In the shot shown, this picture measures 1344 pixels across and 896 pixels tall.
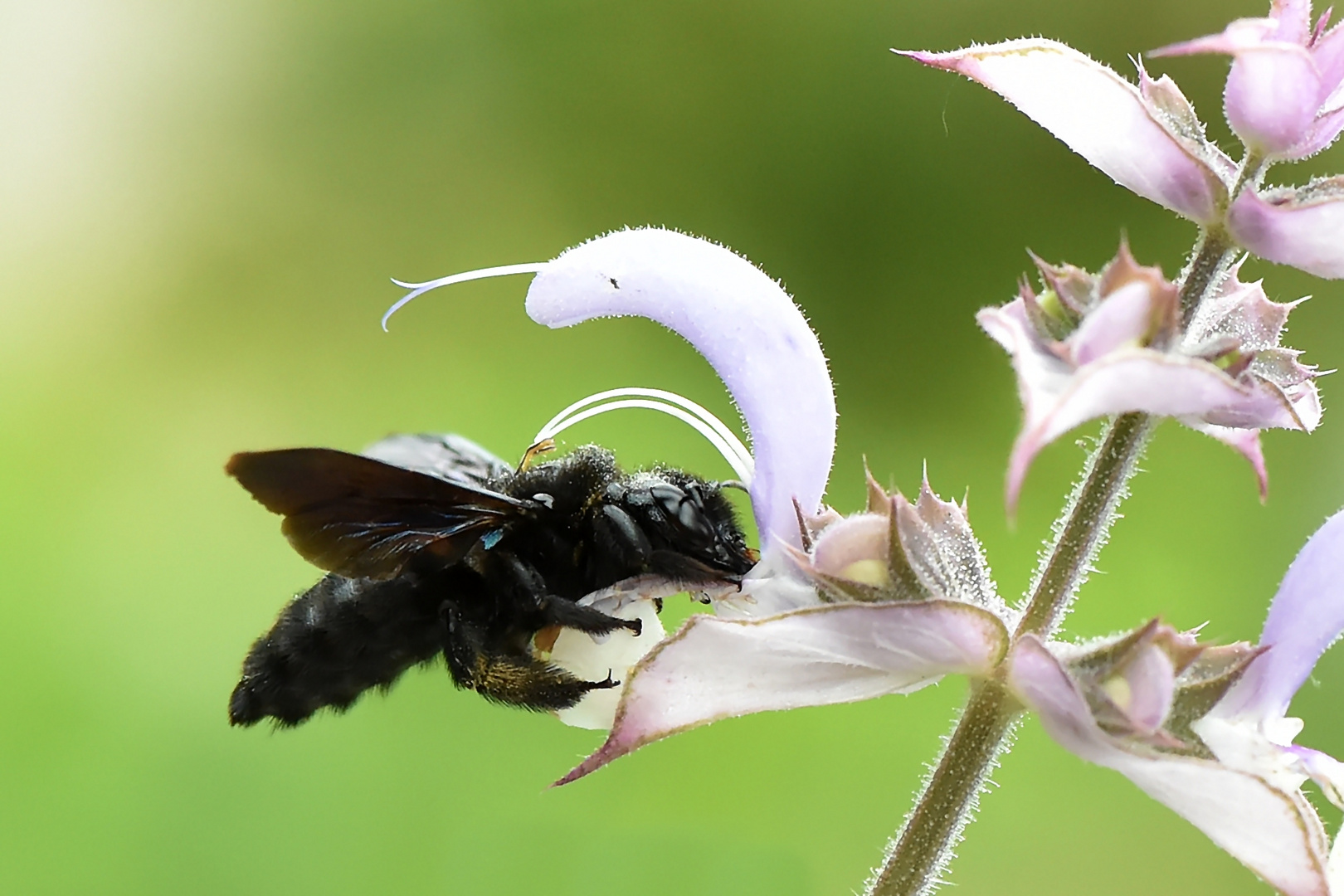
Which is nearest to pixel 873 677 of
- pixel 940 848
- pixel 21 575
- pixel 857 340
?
pixel 940 848

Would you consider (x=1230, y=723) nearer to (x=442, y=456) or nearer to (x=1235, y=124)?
(x=1235, y=124)

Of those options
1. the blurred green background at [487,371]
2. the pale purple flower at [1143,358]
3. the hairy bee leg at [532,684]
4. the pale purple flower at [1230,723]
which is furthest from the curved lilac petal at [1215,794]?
the blurred green background at [487,371]

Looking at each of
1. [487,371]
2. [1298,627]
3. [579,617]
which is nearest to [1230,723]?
[1298,627]

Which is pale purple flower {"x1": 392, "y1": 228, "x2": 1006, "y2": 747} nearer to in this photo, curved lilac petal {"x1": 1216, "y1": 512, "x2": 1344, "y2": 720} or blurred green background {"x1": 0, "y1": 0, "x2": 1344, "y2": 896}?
curved lilac petal {"x1": 1216, "y1": 512, "x2": 1344, "y2": 720}

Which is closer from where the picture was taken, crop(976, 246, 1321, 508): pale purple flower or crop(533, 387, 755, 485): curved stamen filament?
crop(976, 246, 1321, 508): pale purple flower

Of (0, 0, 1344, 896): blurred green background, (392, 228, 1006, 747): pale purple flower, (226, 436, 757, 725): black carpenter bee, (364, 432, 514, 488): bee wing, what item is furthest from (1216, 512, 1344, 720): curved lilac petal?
(0, 0, 1344, 896): blurred green background

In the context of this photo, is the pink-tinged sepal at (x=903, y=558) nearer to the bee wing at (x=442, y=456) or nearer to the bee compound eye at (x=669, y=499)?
the bee compound eye at (x=669, y=499)

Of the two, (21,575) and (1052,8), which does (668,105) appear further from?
(21,575)
